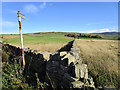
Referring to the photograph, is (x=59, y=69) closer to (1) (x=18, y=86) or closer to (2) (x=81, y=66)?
(2) (x=81, y=66)

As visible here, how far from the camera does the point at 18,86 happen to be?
294 centimetres

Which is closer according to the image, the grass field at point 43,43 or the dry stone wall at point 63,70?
the dry stone wall at point 63,70

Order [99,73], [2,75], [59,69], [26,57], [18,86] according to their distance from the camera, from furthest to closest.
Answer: [26,57] < [2,75] < [99,73] < [59,69] < [18,86]

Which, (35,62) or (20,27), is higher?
(20,27)

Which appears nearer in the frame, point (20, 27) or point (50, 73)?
point (50, 73)

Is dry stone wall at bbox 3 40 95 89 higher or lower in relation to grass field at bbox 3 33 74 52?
lower

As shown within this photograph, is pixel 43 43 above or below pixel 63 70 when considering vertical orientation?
above

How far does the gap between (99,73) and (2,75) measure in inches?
187

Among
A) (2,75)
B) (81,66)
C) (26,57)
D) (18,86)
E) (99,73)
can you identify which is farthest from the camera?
(26,57)

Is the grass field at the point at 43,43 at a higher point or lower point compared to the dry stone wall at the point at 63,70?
higher

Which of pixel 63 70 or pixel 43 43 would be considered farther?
pixel 43 43

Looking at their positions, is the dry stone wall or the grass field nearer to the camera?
the dry stone wall

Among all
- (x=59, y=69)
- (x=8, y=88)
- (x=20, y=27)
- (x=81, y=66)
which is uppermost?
(x=20, y=27)

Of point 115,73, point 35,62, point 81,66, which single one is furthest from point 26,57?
point 115,73
